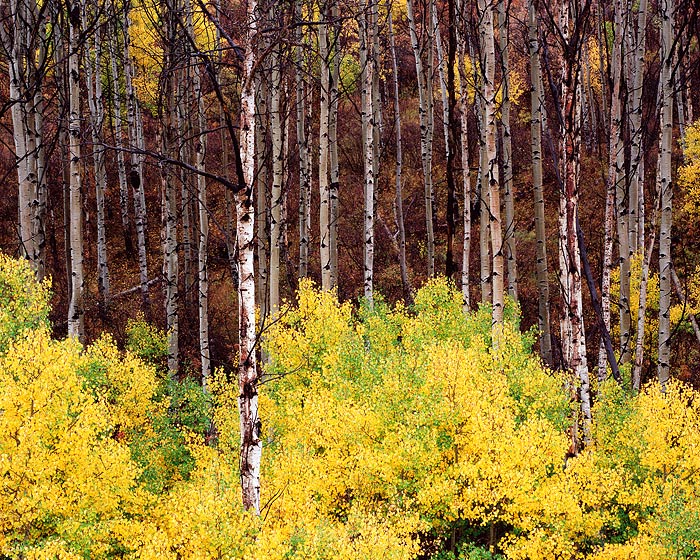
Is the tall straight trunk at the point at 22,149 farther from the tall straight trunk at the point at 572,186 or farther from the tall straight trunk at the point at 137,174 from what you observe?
the tall straight trunk at the point at 572,186

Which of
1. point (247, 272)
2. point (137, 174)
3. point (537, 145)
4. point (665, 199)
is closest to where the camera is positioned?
point (247, 272)

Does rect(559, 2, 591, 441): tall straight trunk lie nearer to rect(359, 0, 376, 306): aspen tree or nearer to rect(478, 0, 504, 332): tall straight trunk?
rect(478, 0, 504, 332): tall straight trunk

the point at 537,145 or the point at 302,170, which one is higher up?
the point at 537,145

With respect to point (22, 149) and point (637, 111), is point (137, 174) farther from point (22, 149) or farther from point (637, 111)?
point (637, 111)

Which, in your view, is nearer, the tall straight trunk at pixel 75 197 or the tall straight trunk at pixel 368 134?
the tall straight trunk at pixel 75 197

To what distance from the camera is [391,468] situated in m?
11.0

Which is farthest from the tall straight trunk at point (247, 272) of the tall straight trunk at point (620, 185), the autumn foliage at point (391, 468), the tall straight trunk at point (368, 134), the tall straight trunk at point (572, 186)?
the tall straight trunk at point (620, 185)

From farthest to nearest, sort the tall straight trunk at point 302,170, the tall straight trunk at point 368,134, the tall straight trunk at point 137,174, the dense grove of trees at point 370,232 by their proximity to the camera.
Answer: the tall straight trunk at point 302,170 → the tall straight trunk at point 137,174 → the tall straight trunk at point 368,134 → the dense grove of trees at point 370,232

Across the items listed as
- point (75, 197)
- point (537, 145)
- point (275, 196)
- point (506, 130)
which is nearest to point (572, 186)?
point (537, 145)

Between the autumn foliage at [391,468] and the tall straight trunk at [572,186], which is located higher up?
the tall straight trunk at [572,186]

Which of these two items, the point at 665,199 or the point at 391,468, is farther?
the point at 665,199

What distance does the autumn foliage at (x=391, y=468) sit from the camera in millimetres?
10023

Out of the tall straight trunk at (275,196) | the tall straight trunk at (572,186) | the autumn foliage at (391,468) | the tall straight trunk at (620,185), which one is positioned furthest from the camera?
the tall straight trunk at (620,185)

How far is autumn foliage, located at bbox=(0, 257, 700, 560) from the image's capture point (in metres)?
10.0
